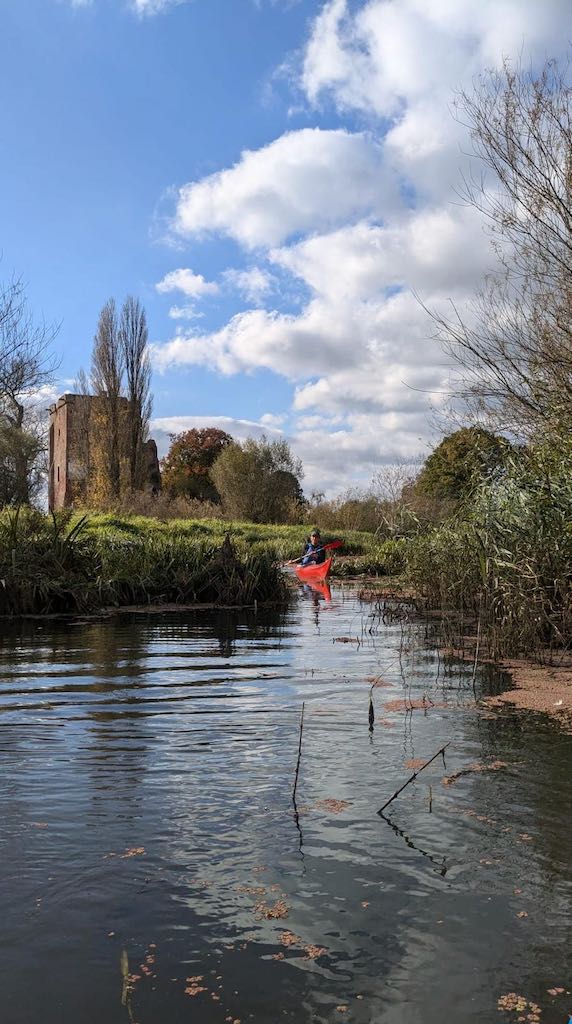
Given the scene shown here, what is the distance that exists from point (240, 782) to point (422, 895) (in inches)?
50.6

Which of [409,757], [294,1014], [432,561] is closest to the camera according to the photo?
[294,1014]

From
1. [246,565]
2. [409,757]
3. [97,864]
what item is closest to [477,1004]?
[97,864]

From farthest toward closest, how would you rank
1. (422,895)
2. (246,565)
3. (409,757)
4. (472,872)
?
(246,565), (409,757), (472,872), (422,895)

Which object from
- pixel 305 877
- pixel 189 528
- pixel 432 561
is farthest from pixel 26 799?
pixel 189 528

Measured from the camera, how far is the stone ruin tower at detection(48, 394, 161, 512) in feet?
111

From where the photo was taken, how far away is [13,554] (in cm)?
1081

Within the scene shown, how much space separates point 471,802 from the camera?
3.39 m

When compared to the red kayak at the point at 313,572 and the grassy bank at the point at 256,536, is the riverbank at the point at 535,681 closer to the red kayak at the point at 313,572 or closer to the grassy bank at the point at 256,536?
the grassy bank at the point at 256,536

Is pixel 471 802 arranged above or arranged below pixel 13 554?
below

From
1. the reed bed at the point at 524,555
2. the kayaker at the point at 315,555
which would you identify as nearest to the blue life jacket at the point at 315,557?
the kayaker at the point at 315,555

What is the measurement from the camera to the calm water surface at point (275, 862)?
2.03m

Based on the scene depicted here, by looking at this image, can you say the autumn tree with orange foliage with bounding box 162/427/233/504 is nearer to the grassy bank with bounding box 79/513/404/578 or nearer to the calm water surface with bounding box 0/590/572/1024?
the grassy bank with bounding box 79/513/404/578

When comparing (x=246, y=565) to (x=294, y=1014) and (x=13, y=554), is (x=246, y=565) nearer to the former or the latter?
(x=13, y=554)

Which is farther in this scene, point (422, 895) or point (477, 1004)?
point (422, 895)
